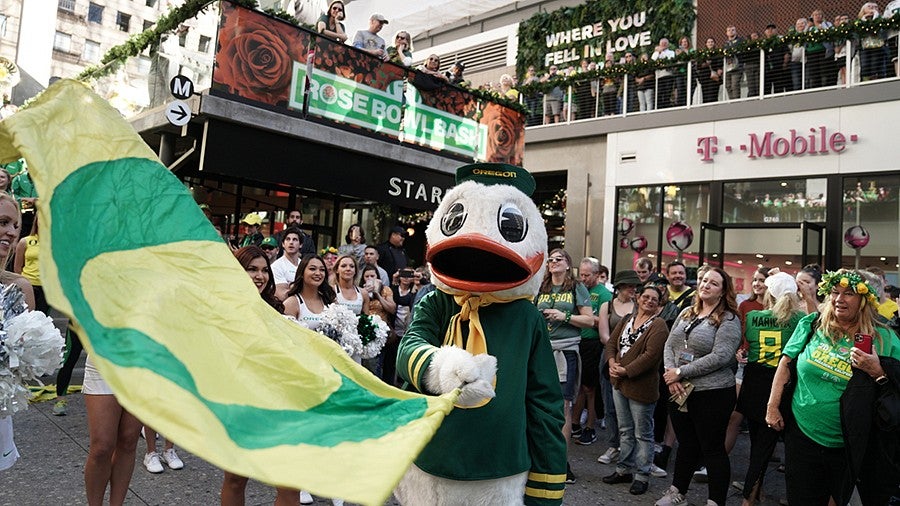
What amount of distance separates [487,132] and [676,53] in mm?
6301

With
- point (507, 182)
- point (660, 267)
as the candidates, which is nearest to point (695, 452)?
point (507, 182)

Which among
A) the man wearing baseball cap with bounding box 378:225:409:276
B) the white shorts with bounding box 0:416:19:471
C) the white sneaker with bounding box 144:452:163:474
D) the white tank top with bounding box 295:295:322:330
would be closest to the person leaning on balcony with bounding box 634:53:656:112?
the man wearing baseball cap with bounding box 378:225:409:276

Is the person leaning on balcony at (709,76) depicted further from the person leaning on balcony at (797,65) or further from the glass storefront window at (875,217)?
the glass storefront window at (875,217)

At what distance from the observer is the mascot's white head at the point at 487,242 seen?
2611 millimetres

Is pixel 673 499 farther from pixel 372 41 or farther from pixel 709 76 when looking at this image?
pixel 709 76

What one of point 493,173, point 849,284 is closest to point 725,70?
point 849,284

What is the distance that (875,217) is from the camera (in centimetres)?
1358

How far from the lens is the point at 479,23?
22.2 m

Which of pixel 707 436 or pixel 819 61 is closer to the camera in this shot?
pixel 707 436

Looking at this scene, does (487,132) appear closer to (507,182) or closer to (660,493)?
(660,493)

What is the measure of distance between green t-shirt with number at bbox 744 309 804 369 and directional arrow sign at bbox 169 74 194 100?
26.5ft

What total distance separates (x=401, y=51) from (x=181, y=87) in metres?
4.20

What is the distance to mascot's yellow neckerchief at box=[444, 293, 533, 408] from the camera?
102 inches

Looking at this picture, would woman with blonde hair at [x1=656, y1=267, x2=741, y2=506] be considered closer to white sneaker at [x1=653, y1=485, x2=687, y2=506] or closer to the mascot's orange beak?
white sneaker at [x1=653, y1=485, x2=687, y2=506]
